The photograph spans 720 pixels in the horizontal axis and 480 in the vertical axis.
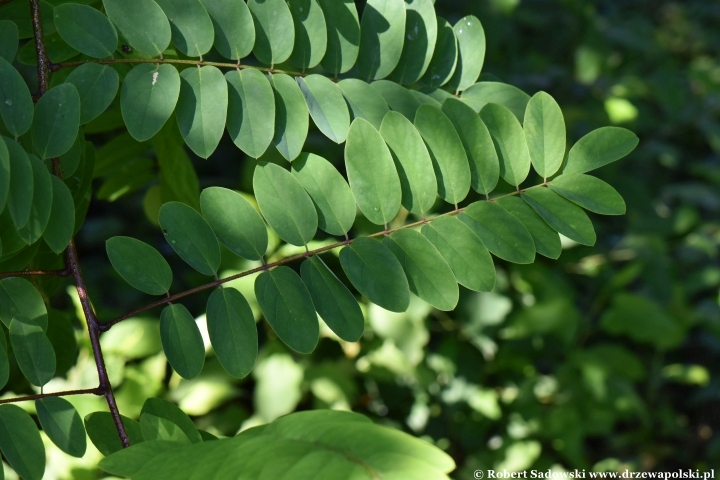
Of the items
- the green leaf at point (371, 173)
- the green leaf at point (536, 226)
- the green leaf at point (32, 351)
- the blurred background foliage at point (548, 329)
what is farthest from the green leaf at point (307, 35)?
the blurred background foliage at point (548, 329)

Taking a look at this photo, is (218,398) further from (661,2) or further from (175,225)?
(661,2)

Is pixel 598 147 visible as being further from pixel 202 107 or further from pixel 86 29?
pixel 86 29

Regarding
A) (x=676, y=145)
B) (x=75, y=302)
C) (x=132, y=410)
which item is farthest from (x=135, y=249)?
(x=676, y=145)

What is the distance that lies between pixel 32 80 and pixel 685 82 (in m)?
1.94

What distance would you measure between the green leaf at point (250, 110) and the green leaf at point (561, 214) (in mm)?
228

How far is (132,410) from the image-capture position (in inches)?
50.8

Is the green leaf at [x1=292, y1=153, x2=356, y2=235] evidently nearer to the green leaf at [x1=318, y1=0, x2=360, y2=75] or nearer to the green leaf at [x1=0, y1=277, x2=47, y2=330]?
the green leaf at [x1=318, y1=0, x2=360, y2=75]

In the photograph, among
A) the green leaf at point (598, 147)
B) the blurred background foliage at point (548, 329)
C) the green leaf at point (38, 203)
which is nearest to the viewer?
the green leaf at point (38, 203)

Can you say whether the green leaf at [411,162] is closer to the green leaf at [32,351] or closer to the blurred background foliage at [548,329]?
the green leaf at [32,351]

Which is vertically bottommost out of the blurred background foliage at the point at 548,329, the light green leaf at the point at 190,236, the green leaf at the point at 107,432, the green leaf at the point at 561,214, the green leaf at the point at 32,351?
the blurred background foliage at the point at 548,329

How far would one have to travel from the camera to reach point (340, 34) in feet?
2.29

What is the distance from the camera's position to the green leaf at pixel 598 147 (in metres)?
0.63

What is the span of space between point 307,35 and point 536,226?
0.27 metres

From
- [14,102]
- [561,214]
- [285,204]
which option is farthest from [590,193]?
[14,102]
